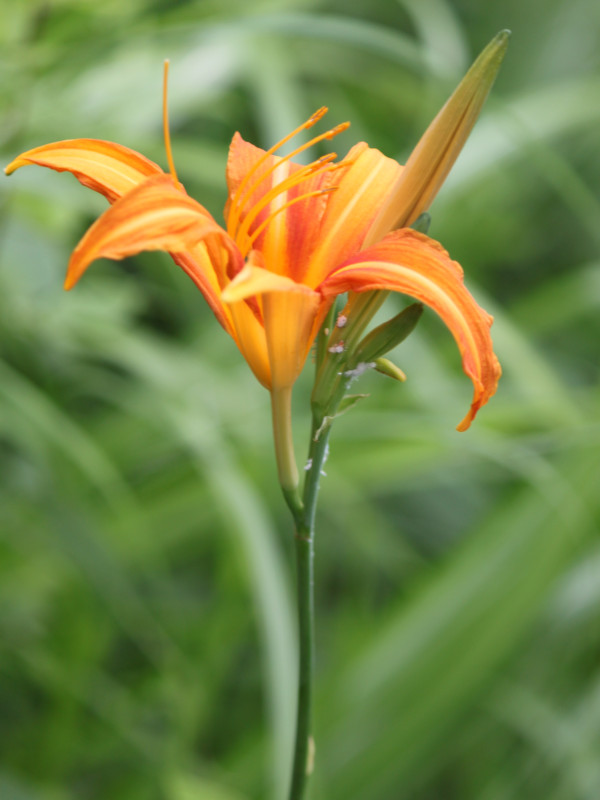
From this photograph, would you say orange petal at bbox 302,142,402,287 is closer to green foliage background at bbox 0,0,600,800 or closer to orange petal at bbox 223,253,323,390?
orange petal at bbox 223,253,323,390

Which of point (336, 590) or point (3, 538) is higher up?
point (3, 538)

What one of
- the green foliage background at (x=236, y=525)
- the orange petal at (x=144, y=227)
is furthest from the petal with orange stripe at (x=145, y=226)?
the green foliage background at (x=236, y=525)

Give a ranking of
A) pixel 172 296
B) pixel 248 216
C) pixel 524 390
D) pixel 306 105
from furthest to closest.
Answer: pixel 306 105
pixel 172 296
pixel 524 390
pixel 248 216

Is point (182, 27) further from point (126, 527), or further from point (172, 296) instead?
point (172, 296)

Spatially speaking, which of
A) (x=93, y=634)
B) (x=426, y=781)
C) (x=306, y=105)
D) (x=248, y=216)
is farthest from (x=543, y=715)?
(x=306, y=105)

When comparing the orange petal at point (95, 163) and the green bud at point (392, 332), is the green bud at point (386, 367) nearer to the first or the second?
the green bud at point (392, 332)

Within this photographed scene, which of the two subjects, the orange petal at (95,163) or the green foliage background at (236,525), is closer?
the orange petal at (95,163)
